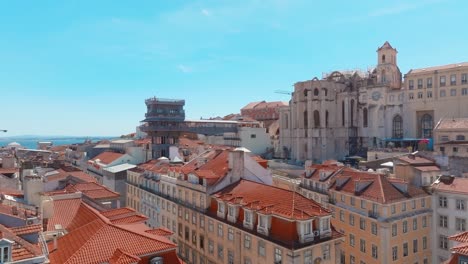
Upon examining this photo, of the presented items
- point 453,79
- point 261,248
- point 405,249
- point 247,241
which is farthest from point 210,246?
point 453,79

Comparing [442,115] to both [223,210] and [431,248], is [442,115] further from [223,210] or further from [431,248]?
[223,210]

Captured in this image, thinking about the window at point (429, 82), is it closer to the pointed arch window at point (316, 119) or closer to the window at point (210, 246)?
the pointed arch window at point (316, 119)

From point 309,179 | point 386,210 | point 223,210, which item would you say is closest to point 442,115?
point 309,179

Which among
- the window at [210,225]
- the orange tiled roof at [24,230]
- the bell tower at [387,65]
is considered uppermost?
the bell tower at [387,65]

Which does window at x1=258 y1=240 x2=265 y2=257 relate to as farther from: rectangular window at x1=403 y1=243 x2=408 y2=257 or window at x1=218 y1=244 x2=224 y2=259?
rectangular window at x1=403 y1=243 x2=408 y2=257

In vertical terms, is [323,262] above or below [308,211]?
below

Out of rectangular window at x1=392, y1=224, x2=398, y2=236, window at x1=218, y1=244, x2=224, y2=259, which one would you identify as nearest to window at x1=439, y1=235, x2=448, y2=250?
rectangular window at x1=392, y1=224, x2=398, y2=236

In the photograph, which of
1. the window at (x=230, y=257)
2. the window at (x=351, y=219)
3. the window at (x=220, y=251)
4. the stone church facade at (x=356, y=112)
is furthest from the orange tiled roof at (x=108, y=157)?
the stone church facade at (x=356, y=112)
